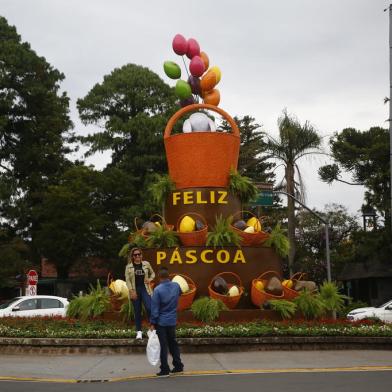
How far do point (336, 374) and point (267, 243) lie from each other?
25.5ft

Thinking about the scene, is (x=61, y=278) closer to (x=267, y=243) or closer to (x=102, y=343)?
(x=267, y=243)

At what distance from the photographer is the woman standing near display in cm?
1375

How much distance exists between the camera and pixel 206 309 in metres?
15.9

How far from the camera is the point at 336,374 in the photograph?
34.2 ft

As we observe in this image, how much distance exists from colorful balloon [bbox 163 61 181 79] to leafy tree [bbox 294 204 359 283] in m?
26.1

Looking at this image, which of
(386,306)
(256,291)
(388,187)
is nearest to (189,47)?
(256,291)

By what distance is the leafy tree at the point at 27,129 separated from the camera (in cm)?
4106

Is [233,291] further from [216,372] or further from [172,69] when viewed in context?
[172,69]

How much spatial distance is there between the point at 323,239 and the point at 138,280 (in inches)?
1346

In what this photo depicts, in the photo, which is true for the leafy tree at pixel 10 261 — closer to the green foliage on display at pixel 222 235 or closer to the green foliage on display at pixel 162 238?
the green foliage on display at pixel 162 238

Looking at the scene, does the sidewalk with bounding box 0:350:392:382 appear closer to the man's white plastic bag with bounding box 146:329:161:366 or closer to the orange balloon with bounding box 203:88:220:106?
the man's white plastic bag with bounding box 146:329:161:366

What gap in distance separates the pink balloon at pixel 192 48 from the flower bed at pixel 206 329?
8029mm

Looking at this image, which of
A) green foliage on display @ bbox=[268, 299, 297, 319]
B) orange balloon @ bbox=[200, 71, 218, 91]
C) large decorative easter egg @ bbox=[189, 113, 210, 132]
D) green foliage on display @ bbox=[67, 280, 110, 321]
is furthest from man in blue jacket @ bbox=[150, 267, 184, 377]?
orange balloon @ bbox=[200, 71, 218, 91]

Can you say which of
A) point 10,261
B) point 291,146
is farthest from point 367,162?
point 10,261
